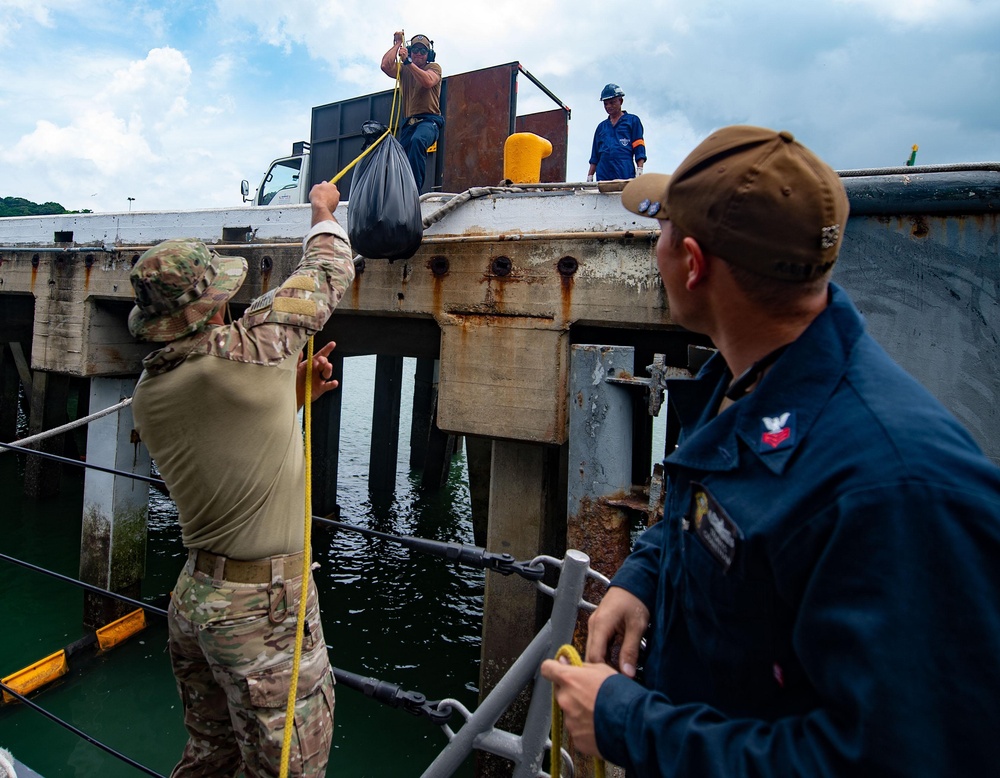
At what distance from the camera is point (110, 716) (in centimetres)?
519

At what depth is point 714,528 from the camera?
0.92 meters

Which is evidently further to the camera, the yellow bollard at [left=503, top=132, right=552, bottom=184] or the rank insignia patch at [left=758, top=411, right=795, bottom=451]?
the yellow bollard at [left=503, top=132, right=552, bottom=184]

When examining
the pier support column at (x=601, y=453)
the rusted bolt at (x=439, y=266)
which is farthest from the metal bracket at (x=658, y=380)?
the rusted bolt at (x=439, y=266)

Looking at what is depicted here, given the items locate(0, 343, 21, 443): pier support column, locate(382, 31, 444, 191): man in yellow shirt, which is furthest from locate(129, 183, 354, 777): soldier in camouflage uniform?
locate(0, 343, 21, 443): pier support column

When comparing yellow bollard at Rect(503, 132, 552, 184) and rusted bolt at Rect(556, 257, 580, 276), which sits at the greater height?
yellow bollard at Rect(503, 132, 552, 184)

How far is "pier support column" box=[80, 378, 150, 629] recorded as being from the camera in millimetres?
6094

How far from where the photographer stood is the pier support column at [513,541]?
14.3ft

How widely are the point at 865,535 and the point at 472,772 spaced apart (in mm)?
5031

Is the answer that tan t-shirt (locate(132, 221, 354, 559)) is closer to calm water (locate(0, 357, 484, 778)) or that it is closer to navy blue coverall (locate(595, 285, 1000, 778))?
navy blue coverall (locate(595, 285, 1000, 778))

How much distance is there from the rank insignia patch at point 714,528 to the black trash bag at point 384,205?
3.43m

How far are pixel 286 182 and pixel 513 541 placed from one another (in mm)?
7803

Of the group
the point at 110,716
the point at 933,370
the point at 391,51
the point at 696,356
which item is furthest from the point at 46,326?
the point at 933,370

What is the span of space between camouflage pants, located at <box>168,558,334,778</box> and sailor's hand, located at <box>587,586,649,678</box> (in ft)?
3.58

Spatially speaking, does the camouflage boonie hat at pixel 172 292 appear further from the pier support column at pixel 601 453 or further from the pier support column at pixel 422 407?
the pier support column at pixel 422 407
